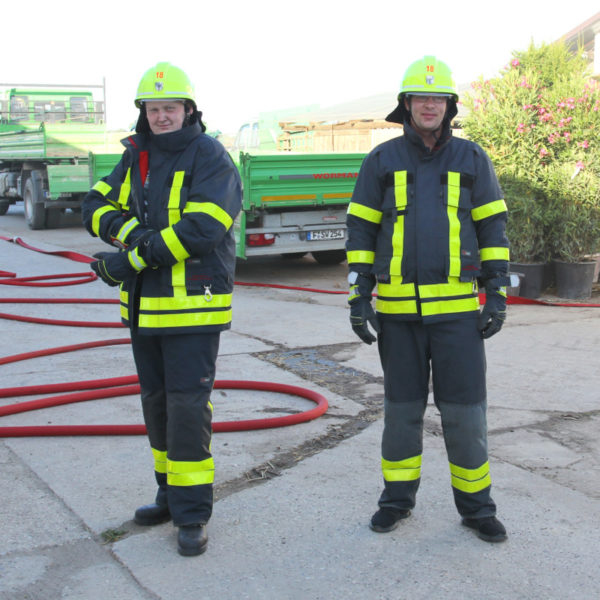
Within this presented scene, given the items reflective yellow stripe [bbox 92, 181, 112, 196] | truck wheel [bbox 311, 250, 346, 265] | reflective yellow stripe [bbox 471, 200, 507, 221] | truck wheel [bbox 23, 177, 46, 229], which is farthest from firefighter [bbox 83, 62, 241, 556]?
truck wheel [bbox 23, 177, 46, 229]

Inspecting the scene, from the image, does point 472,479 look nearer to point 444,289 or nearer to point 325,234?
point 444,289

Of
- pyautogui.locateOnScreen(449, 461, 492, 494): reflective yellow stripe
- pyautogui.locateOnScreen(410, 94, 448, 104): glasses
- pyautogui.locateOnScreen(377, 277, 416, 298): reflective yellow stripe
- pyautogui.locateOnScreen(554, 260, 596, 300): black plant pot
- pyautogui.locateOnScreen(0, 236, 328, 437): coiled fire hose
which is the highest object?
pyautogui.locateOnScreen(410, 94, 448, 104): glasses

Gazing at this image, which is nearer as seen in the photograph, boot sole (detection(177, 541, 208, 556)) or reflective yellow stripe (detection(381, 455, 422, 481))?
boot sole (detection(177, 541, 208, 556))

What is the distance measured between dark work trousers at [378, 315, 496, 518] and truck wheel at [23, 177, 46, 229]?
14.9 metres

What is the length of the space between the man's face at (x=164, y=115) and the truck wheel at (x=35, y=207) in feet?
47.7

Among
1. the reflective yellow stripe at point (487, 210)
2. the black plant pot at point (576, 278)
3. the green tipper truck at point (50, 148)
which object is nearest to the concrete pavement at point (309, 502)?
the reflective yellow stripe at point (487, 210)

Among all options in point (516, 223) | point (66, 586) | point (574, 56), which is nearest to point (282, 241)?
point (516, 223)

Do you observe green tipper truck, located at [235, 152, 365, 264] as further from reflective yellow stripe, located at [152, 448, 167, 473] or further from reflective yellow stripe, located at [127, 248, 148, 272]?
reflective yellow stripe, located at [127, 248, 148, 272]

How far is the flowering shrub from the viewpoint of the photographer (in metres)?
8.42

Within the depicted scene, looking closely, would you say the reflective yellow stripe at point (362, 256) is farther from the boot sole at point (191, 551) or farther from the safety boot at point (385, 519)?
the boot sole at point (191, 551)

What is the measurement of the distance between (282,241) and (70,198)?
8023 mm

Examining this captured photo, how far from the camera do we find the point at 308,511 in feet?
11.1

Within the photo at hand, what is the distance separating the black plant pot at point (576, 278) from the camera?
848 centimetres

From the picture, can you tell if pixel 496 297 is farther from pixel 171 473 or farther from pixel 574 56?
pixel 574 56
